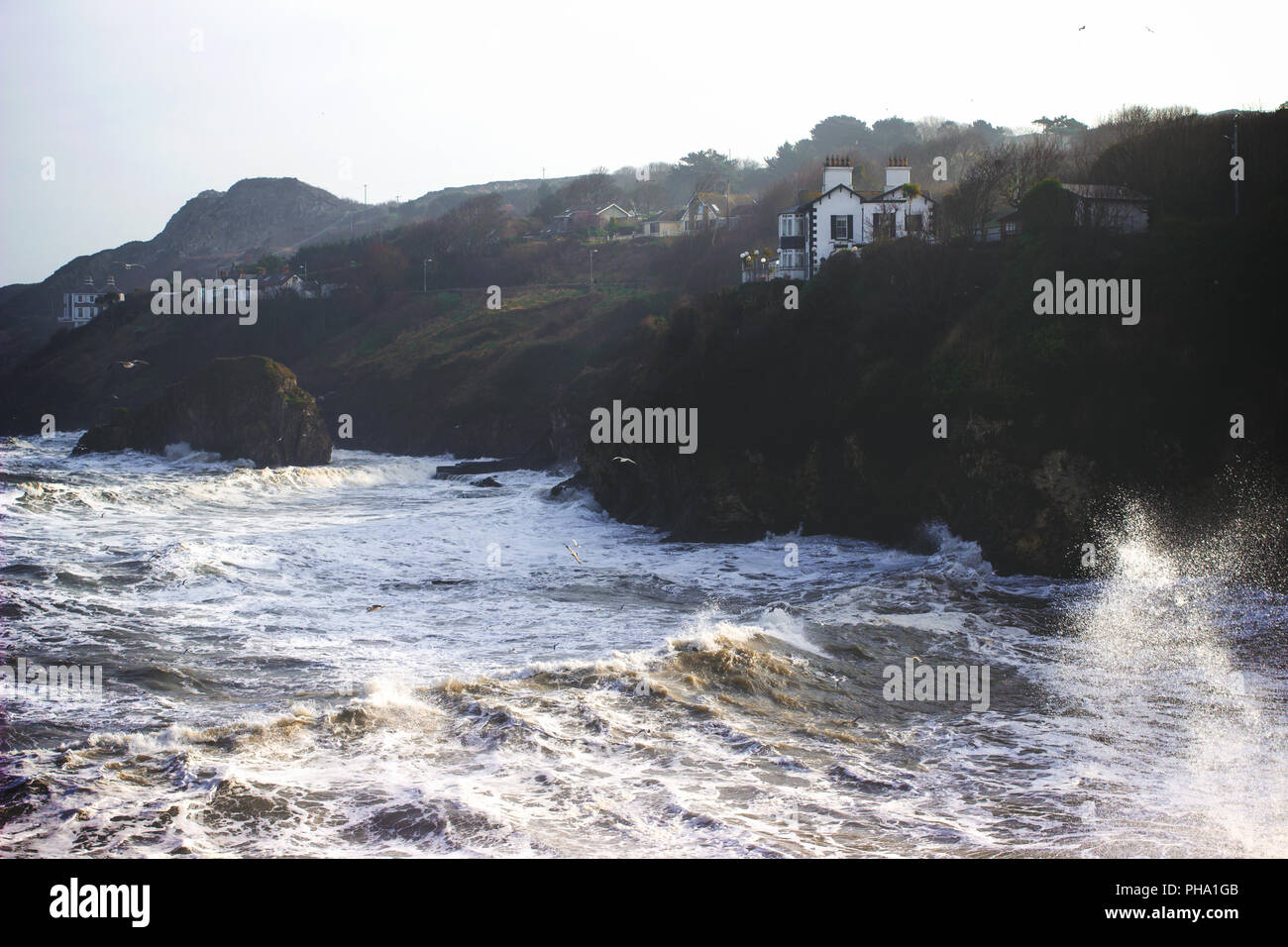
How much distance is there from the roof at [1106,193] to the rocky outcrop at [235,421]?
40255 mm

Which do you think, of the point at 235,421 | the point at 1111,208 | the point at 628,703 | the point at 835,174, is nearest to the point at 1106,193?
the point at 1111,208

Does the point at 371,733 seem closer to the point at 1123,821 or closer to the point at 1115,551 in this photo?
the point at 1123,821

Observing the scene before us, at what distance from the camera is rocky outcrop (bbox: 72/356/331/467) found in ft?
189

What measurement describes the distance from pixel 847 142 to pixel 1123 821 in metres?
136

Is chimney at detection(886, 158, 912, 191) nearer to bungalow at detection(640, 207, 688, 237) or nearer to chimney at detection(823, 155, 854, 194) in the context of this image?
chimney at detection(823, 155, 854, 194)

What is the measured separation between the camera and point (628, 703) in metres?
17.8

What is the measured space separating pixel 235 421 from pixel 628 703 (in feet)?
153

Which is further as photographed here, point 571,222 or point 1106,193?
point 571,222

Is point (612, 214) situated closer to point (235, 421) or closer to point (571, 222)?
point (571, 222)

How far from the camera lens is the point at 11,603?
78.6 ft

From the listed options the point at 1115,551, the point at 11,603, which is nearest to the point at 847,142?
the point at 1115,551

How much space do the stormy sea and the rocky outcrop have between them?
2509cm

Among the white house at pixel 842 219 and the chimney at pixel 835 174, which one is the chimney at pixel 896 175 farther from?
the chimney at pixel 835 174

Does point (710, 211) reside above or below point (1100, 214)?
above
